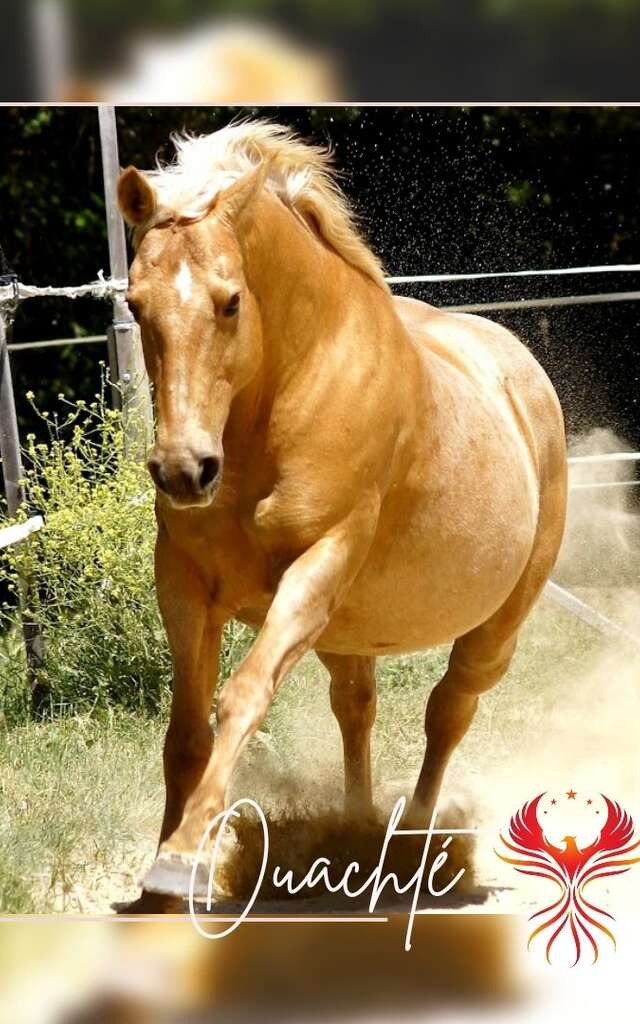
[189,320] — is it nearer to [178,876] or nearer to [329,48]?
[329,48]

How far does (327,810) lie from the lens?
421 centimetres

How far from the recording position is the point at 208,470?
265cm

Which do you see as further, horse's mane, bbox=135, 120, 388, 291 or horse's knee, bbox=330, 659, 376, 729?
horse's knee, bbox=330, 659, 376, 729

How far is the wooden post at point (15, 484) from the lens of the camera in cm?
509

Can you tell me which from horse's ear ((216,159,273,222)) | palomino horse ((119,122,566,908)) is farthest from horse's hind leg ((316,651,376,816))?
horse's ear ((216,159,273,222))

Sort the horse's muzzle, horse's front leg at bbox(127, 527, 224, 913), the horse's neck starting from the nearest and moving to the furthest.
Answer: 1. the horse's muzzle
2. the horse's neck
3. horse's front leg at bbox(127, 527, 224, 913)

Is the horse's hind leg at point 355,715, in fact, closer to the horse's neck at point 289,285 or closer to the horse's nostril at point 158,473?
the horse's neck at point 289,285

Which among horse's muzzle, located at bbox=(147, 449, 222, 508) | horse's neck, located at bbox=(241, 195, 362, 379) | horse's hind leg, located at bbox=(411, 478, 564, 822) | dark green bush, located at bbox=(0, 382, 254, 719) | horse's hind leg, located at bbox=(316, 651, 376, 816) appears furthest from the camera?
dark green bush, located at bbox=(0, 382, 254, 719)

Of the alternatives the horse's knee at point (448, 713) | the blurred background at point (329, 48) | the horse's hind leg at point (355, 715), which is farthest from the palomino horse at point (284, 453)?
the horse's hind leg at point (355, 715)

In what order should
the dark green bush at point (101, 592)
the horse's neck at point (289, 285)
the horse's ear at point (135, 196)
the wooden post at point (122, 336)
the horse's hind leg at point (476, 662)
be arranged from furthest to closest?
the wooden post at point (122, 336) → the dark green bush at point (101, 592) → the horse's hind leg at point (476, 662) → the horse's neck at point (289, 285) → the horse's ear at point (135, 196)

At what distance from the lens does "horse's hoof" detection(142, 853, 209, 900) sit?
8.85 feet

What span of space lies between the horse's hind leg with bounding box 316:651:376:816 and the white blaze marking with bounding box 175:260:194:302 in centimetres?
171

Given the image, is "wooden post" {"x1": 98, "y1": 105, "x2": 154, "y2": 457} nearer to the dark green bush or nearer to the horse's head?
the dark green bush

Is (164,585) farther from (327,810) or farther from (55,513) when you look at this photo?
(55,513)
